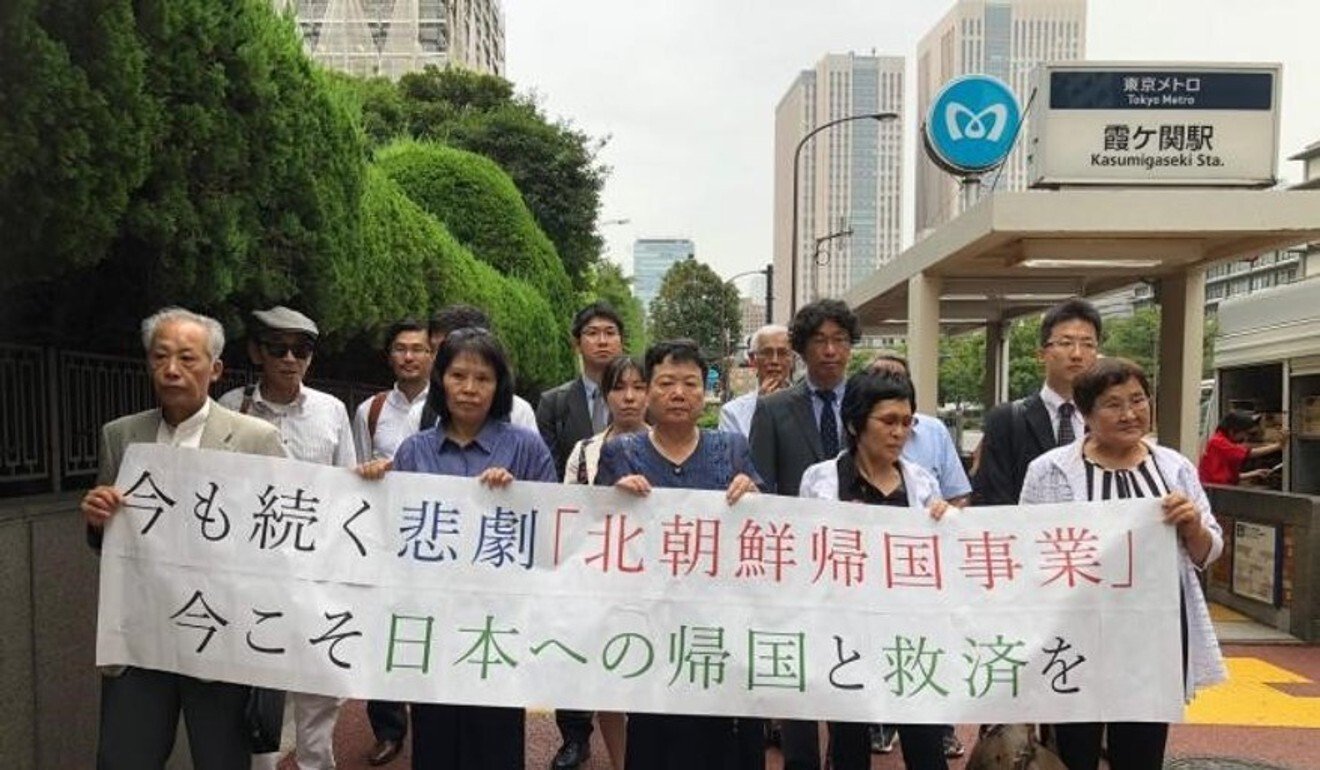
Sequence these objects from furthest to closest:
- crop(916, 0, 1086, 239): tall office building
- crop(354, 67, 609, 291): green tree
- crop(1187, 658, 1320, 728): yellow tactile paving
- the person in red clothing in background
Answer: crop(354, 67, 609, 291): green tree < crop(916, 0, 1086, 239): tall office building < the person in red clothing in background < crop(1187, 658, 1320, 728): yellow tactile paving

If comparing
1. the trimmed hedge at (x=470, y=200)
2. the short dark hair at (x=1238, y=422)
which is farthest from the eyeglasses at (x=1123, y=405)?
the trimmed hedge at (x=470, y=200)

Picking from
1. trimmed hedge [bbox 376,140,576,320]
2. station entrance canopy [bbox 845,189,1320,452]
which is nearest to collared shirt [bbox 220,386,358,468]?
station entrance canopy [bbox 845,189,1320,452]

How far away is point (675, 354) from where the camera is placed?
10.9ft

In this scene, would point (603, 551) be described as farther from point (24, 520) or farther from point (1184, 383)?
point (1184, 383)

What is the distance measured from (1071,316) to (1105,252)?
5274mm

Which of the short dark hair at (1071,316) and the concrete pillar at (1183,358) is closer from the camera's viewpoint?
the short dark hair at (1071,316)

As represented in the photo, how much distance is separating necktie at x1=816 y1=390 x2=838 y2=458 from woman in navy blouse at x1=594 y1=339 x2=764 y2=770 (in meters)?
→ 0.81

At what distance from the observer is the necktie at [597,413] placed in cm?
469

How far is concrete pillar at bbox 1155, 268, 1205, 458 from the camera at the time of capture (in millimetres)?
9211

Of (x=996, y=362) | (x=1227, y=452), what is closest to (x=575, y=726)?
(x=1227, y=452)

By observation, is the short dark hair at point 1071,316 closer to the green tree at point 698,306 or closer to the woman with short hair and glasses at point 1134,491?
the woman with short hair and glasses at point 1134,491

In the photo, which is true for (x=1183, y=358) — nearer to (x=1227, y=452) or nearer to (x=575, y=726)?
(x=1227, y=452)

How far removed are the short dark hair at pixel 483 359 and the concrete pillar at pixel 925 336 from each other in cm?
698

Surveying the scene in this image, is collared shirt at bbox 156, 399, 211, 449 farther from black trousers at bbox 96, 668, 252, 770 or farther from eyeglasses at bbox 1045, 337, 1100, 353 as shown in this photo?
eyeglasses at bbox 1045, 337, 1100, 353
